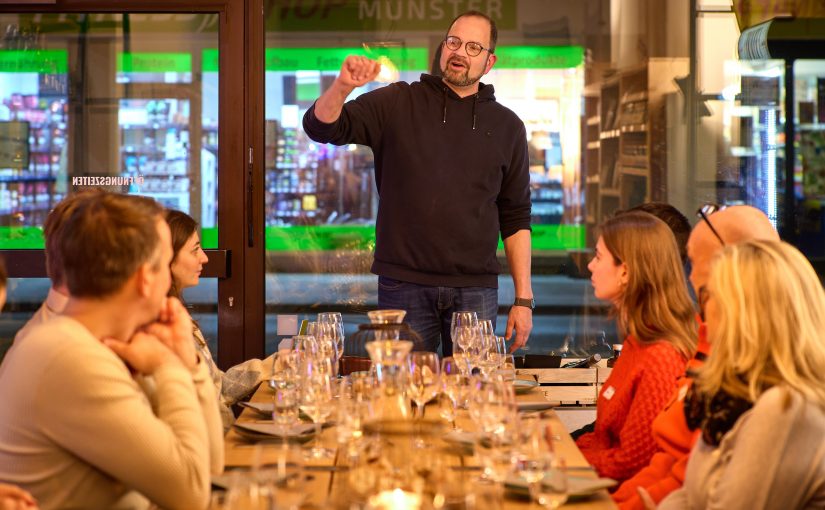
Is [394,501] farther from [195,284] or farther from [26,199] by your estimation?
[26,199]

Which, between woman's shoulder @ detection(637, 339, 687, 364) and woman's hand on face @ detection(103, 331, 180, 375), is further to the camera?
woman's shoulder @ detection(637, 339, 687, 364)

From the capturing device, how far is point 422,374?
119 inches

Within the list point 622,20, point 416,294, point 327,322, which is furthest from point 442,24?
point 327,322

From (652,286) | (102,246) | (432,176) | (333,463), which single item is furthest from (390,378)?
(432,176)

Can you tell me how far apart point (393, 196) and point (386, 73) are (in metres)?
1.49

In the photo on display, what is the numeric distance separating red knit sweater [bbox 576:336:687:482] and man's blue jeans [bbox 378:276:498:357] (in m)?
1.38

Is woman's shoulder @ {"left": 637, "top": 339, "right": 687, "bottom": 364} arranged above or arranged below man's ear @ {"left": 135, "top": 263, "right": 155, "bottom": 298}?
below

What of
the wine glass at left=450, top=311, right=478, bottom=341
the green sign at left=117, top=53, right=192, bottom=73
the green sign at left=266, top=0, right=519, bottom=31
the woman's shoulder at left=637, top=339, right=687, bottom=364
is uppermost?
the green sign at left=266, top=0, right=519, bottom=31

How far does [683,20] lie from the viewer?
621 cm

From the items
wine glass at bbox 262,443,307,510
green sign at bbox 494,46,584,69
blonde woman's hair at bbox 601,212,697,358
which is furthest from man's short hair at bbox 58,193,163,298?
green sign at bbox 494,46,584,69

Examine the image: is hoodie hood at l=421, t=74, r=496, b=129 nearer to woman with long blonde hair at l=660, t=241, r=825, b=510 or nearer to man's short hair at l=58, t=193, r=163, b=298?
woman with long blonde hair at l=660, t=241, r=825, b=510

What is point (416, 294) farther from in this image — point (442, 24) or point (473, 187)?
point (442, 24)

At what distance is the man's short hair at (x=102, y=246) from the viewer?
2359 mm

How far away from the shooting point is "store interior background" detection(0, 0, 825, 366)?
5973 millimetres
